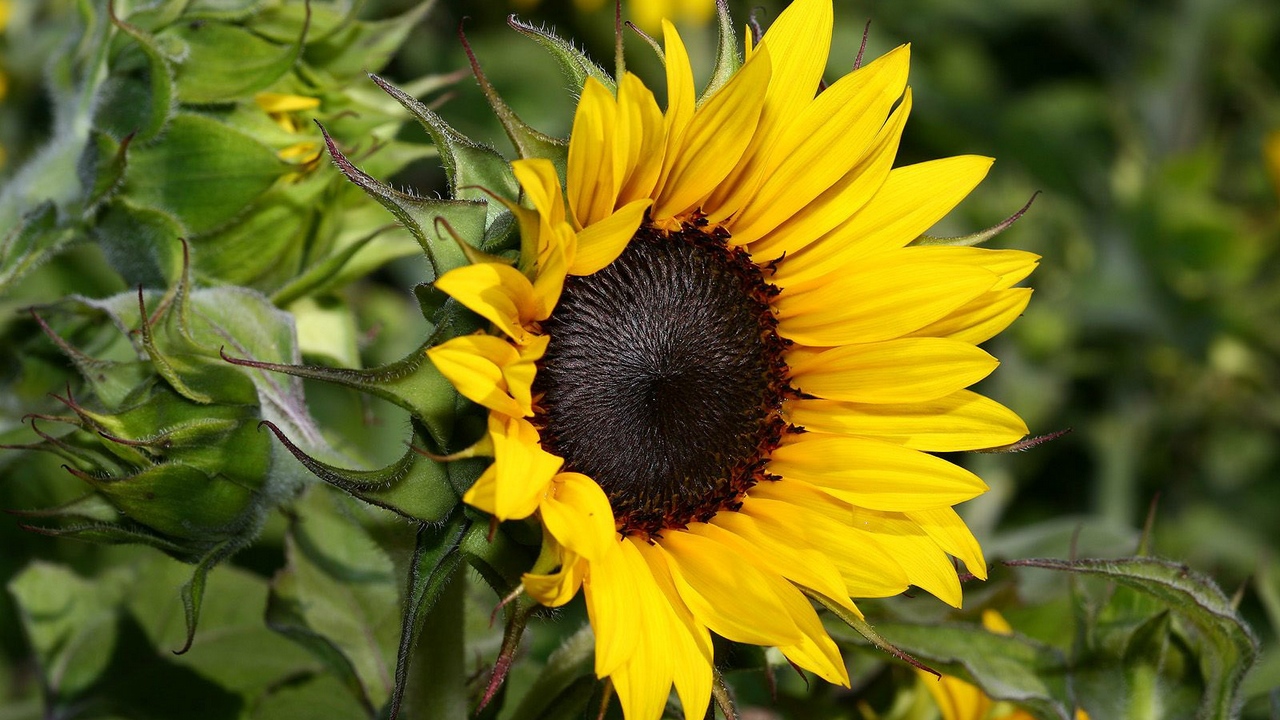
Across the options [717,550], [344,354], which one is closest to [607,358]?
[717,550]

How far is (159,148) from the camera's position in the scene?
6.72ft

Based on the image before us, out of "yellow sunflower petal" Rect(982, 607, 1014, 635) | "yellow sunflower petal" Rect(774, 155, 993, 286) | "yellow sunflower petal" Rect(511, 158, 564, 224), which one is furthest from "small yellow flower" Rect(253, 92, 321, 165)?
"yellow sunflower petal" Rect(982, 607, 1014, 635)

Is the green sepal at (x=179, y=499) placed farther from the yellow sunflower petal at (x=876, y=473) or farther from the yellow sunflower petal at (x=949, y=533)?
the yellow sunflower petal at (x=949, y=533)

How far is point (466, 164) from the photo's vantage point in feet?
4.88

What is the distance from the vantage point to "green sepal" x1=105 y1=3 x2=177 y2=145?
1975 millimetres

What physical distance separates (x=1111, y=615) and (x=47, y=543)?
79.9 inches

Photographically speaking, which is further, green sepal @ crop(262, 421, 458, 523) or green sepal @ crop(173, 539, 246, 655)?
green sepal @ crop(173, 539, 246, 655)

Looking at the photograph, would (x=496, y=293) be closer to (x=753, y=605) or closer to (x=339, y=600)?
(x=753, y=605)

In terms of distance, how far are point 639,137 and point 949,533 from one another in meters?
0.61

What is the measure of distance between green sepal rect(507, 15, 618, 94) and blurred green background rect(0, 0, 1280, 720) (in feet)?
6.06

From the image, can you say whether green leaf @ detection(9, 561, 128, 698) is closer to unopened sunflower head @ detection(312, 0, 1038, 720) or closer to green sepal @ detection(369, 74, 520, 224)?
unopened sunflower head @ detection(312, 0, 1038, 720)

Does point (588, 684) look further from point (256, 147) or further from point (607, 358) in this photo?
point (256, 147)

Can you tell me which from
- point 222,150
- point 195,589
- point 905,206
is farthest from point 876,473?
point 222,150

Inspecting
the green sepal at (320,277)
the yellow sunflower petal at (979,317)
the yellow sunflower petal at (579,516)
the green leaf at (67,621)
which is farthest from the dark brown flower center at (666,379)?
the green leaf at (67,621)
